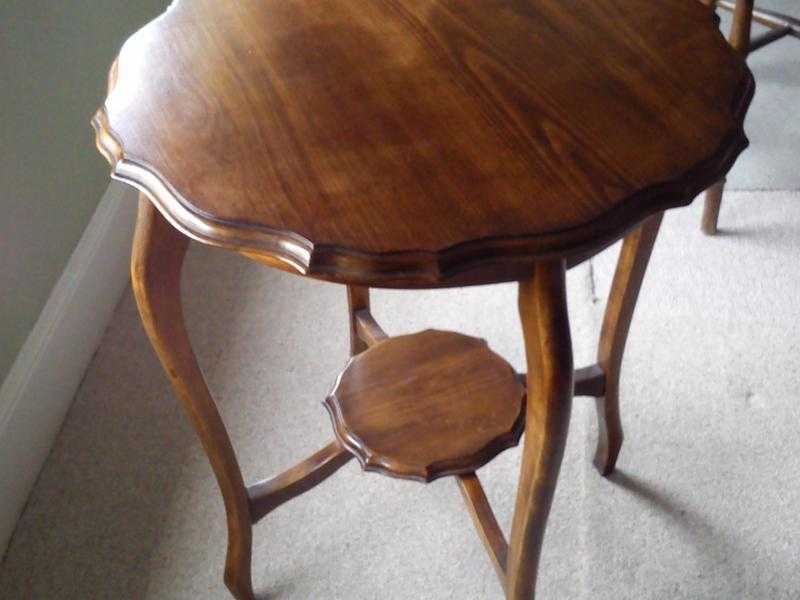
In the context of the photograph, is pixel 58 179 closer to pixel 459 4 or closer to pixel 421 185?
pixel 459 4

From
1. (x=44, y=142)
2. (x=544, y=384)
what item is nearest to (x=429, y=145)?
(x=544, y=384)

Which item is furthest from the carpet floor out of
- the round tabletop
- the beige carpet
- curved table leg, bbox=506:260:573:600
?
the round tabletop

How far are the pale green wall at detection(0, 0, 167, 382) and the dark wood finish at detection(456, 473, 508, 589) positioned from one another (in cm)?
60

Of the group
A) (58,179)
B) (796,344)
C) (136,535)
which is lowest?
(796,344)

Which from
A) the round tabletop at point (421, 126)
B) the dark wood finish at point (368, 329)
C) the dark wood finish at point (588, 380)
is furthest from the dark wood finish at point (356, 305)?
the round tabletop at point (421, 126)

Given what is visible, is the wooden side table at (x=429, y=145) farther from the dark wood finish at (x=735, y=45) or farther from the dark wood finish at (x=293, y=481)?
the dark wood finish at (x=735, y=45)

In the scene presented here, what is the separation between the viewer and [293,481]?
0.83 metres

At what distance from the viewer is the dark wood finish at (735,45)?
112 centimetres

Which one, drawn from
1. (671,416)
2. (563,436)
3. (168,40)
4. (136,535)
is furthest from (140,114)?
(671,416)

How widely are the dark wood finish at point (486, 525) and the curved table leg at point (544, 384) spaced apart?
0.16 metres

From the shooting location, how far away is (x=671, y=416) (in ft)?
3.43

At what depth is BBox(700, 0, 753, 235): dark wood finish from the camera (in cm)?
→ 112

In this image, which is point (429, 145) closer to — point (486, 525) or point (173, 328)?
point (173, 328)

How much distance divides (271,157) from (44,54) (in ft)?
2.38
